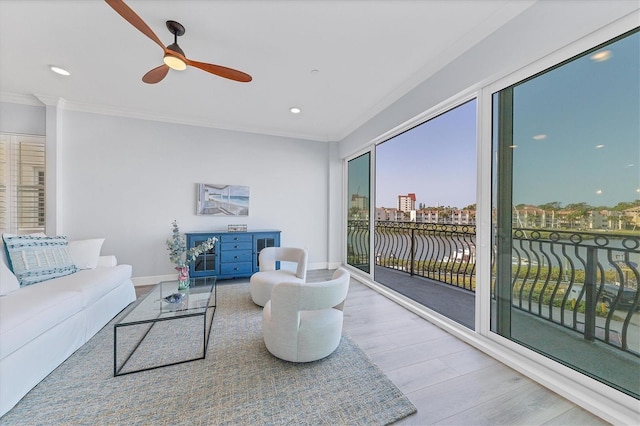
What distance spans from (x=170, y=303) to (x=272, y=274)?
1.19 m

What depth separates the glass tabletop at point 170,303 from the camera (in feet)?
6.59

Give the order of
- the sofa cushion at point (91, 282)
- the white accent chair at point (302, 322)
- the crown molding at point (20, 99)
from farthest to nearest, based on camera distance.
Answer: the crown molding at point (20, 99), the sofa cushion at point (91, 282), the white accent chair at point (302, 322)

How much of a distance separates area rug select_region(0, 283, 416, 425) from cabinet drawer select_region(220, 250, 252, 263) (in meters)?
2.02

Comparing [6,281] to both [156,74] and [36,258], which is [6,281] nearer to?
[36,258]

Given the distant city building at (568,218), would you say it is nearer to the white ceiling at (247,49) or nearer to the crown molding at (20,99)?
the white ceiling at (247,49)

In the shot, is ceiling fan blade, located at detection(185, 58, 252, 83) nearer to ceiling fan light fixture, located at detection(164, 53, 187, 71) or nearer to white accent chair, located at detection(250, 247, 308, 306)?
ceiling fan light fixture, located at detection(164, 53, 187, 71)

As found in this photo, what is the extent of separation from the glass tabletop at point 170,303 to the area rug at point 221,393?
38 cm

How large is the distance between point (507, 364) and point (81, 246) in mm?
4621

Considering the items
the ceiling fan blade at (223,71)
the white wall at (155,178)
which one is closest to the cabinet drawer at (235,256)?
the white wall at (155,178)

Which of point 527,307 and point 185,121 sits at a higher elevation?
point 185,121

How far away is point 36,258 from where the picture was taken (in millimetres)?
2428

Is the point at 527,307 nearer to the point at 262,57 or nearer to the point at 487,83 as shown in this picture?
the point at 487,83

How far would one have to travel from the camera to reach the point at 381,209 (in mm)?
5207

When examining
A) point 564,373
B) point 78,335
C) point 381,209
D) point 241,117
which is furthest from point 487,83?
point 78,335
